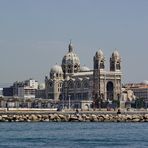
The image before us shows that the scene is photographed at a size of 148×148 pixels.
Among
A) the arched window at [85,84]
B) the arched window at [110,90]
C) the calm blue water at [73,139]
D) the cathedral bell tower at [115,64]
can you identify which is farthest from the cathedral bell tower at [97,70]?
the calm blue water at [73,139]

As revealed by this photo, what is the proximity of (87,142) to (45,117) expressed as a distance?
4333 centimetres

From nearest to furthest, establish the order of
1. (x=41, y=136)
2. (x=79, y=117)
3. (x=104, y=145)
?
1. (x=104, y=145)
2. (x=41, y=136)
3. (x=79, y=117)

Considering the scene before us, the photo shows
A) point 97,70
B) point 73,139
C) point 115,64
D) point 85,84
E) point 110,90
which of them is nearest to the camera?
point 73,139

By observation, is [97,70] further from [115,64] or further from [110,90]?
[115,64]

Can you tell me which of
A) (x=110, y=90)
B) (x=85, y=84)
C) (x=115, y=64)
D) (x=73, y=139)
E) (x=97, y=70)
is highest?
(x=115, y=64)

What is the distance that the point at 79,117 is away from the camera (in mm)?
100562

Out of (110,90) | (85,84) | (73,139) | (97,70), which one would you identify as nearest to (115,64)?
(97,70)

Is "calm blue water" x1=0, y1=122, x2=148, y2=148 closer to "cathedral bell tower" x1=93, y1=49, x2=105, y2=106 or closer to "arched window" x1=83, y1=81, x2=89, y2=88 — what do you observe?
"cathedral bell tower" x1=93, y1=49, x2=105, y2=106

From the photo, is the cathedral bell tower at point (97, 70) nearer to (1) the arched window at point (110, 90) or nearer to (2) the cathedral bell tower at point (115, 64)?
(2) the cathedral bell tower at point (115, 64)

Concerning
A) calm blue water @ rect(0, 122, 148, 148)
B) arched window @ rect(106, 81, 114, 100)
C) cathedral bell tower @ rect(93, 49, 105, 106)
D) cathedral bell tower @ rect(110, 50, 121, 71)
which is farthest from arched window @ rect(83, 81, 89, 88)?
calm blue water @ rect(0, 122, 148, 148)

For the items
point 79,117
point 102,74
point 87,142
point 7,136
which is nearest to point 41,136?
point 7,136

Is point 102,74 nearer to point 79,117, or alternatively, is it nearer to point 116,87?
point 116,87

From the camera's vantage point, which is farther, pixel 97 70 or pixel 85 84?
pixel 85 84

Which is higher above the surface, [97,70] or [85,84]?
[97,70]
